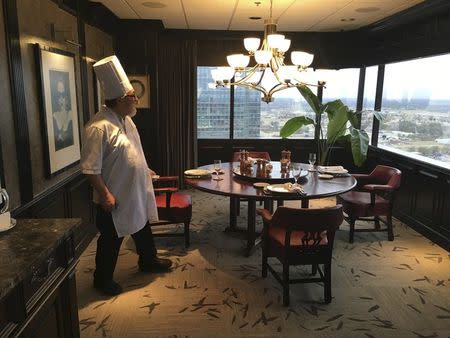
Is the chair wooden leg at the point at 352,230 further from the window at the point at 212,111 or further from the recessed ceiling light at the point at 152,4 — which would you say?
the recessed ceiling light at the point at 152,4

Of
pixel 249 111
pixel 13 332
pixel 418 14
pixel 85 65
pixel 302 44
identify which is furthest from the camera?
pixel 249 111

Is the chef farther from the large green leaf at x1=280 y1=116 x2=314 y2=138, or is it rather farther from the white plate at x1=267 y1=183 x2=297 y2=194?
the large green leaf at x1=280 y1=116 x2=314 y2=138

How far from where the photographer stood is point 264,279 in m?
3.14

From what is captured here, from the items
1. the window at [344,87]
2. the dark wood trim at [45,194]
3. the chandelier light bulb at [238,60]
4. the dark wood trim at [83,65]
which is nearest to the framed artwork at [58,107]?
the dark wood trim at [45,194]

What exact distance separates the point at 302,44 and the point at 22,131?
4692mm

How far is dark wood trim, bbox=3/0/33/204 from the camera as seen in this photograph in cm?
229

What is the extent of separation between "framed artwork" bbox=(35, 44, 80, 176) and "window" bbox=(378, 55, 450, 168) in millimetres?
3812

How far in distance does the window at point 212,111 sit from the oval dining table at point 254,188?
239cm

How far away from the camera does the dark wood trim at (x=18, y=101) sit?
2.29 metres

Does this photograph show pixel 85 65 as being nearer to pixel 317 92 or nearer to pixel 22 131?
pixel 22 131

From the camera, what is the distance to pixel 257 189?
3.25 meters

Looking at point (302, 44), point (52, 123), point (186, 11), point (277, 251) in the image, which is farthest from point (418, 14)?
point (52, 123)

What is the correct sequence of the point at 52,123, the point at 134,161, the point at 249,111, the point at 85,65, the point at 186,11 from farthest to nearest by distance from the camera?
1. the point at 249,111
2. the point at 186,11
3. the point at 85,65
4. the point at 52,123
5. the point at 134,161

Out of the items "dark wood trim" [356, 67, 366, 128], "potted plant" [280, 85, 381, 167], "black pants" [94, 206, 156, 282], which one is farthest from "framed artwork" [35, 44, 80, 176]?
"dark wood trim" [356, 67, 366, 128]
